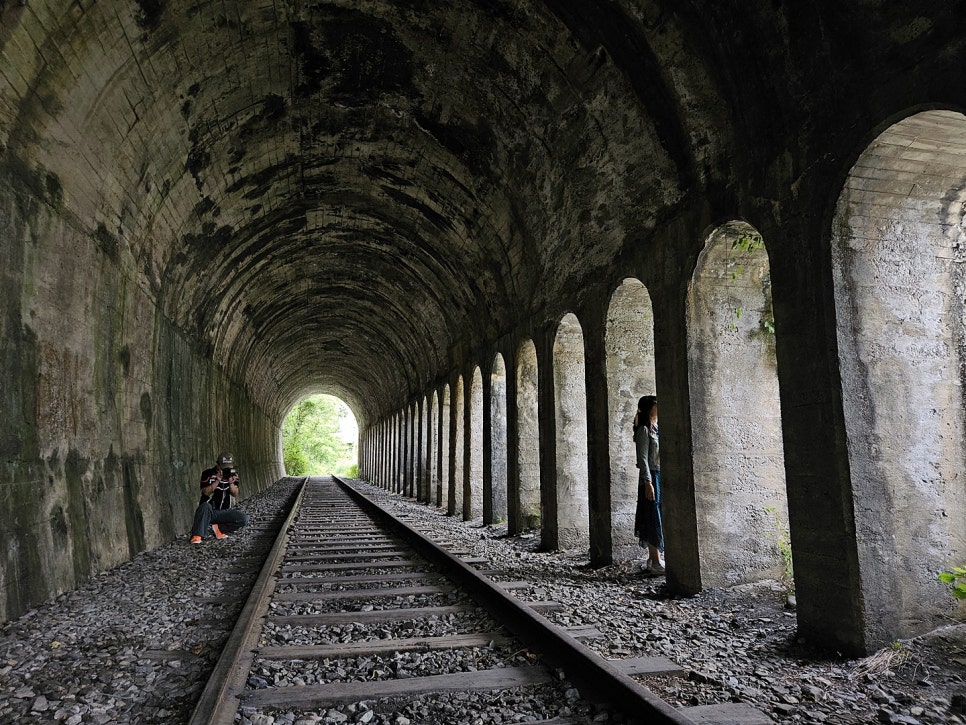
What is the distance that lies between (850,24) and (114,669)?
18.3 ft

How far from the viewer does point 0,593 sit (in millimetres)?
4750

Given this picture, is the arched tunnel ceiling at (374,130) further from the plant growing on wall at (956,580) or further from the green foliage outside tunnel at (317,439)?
the green foliage outside tunnel at (317,439)

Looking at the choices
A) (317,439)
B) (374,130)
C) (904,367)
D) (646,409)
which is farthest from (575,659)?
(317,439)

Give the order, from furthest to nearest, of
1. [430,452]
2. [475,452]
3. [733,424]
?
[430,452] < [475,452] < [733,424]

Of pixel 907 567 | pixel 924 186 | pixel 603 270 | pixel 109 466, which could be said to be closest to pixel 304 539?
pixel 109 466

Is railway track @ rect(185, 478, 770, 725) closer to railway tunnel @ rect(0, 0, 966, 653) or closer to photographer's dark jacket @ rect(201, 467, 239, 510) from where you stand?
railway tunnel @ rect(0, 0, 966, 653)

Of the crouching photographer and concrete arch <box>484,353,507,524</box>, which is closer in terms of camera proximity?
the crouching photographer

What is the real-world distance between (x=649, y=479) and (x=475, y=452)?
7.16 meters

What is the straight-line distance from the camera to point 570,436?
8.74m

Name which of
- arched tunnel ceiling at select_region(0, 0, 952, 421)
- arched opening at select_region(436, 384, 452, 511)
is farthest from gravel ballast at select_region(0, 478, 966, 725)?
arched opening at select_region(436, 384, 452, 511)

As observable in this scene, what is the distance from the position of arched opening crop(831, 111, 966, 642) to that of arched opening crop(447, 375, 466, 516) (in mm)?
10800

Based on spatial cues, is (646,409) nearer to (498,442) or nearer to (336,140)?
(498,442)

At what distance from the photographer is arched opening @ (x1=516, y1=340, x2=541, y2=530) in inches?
404

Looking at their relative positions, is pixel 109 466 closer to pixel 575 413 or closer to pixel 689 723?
pixel 575 413
